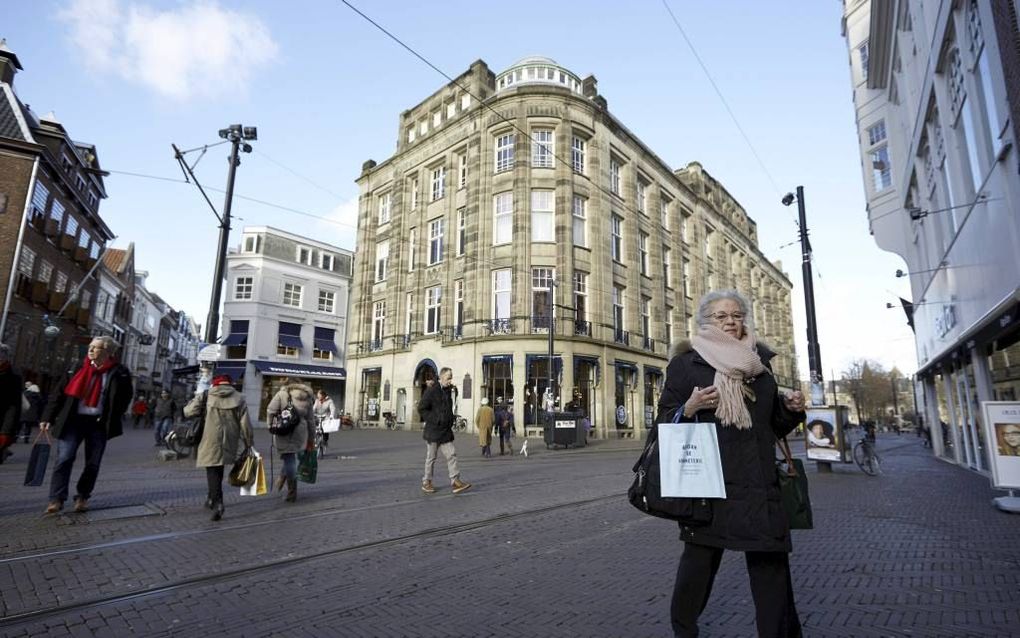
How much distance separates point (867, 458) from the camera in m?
12.0

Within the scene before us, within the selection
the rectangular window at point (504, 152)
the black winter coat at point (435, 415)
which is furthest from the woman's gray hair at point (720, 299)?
the rectangular window at point (504, 152)

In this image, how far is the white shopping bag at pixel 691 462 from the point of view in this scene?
7.53ft

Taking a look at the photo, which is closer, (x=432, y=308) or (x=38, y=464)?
(x=38, y=464)

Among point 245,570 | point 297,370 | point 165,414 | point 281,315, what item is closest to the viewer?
point 245,570

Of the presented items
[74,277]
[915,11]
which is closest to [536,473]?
[915,11]

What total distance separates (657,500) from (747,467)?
0.42 meters

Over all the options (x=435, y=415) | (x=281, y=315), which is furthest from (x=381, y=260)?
(x=435, y=415)

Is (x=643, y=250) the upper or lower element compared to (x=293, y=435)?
upper

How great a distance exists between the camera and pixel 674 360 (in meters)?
2.70

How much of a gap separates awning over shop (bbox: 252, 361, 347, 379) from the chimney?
19.2m

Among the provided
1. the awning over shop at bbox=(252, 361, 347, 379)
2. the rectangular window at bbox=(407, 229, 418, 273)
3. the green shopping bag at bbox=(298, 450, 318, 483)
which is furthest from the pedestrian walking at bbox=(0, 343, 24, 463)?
the awning over shop at bbox=(252, 361, 347, 379)

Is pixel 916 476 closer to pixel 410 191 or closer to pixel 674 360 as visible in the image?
pixel 674 360

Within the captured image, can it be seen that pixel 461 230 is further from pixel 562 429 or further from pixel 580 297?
pixel 562 429

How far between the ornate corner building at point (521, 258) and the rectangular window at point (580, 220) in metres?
0.08
